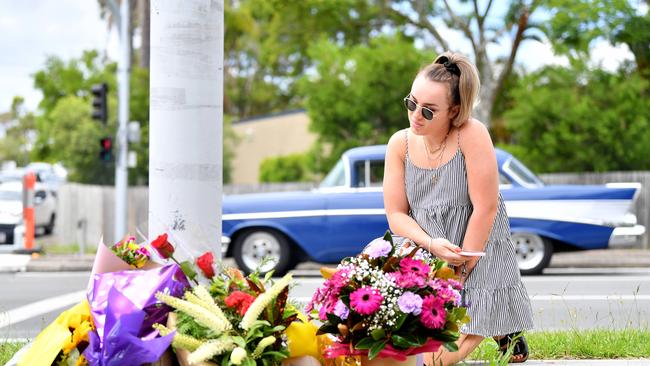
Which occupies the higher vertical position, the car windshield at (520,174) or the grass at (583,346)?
the car windshield at (520,174)

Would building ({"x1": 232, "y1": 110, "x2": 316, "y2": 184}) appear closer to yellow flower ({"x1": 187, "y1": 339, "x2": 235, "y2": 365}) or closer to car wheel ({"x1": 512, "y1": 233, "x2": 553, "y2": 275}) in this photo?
car wheel ({"x1": 512, "y1": 233, "x2": 553, "y2": 275})

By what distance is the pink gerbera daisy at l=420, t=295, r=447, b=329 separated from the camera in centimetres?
323

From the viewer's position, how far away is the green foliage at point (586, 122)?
2147 centimetres

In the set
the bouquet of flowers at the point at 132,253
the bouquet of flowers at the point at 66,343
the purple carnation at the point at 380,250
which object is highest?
the purple carnation at the point at 380,250

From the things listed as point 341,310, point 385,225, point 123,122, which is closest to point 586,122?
point 123,122

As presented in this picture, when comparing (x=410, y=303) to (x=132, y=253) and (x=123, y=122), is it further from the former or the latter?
(x=123, y=122)

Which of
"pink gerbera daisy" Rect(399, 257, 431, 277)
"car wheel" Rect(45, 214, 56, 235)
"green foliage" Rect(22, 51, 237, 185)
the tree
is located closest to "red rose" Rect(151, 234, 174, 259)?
"pink gerbera daisy" Rect(399, 257, 431, 277)

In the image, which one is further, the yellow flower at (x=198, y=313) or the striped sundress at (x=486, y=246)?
the striped sundress at (x=486, y=246)

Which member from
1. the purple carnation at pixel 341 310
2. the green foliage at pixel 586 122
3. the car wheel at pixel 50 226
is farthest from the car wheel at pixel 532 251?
the car wheel at pixel 50 226

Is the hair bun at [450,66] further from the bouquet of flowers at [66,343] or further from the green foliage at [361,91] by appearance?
the green foliage at [361,91]

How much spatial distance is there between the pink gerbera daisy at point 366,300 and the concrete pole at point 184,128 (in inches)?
48.2

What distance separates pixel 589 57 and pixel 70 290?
15.2 meters

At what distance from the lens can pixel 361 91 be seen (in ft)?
78.8

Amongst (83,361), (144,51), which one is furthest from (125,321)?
(144,51)
